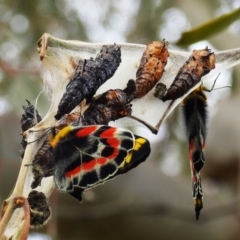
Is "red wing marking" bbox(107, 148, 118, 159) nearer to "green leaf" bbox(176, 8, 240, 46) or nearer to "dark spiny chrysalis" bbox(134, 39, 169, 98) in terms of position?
"dark spiny chrysalis" bbox(134, 39, 169, 98)

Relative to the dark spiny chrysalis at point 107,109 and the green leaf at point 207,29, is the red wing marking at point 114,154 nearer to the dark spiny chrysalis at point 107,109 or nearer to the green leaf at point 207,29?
the dark spiny chrysalis at point 107,109

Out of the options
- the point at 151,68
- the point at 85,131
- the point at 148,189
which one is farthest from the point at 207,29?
the point at 148,189

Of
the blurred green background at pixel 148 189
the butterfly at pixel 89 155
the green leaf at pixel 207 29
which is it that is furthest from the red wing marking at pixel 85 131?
the blurred green background at pixel 148 189

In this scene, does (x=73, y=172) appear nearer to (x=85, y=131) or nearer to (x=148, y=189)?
(x=85, y=131)

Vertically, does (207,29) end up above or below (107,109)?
above

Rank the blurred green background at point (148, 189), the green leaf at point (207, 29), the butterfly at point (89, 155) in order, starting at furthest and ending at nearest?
the blurred green background at point (148, 189), the green leaf at point (207, 29), the butterfly at point (89, 155)
